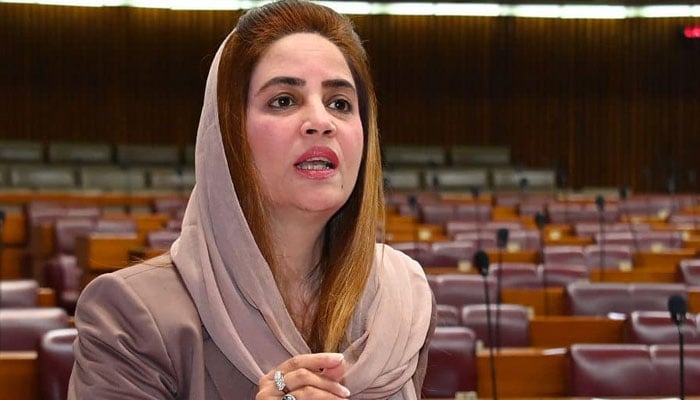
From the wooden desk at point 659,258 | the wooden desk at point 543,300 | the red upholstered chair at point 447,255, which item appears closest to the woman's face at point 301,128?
the wooden desk at point 543,300

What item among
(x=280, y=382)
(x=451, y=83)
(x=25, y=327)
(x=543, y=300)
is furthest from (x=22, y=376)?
(x=451, y=83)

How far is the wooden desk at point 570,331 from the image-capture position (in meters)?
6.03

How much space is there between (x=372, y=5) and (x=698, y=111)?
570 cm

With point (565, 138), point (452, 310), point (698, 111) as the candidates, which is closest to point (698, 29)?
point (698, 111)

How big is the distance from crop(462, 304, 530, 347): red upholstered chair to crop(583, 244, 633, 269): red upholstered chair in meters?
3.34

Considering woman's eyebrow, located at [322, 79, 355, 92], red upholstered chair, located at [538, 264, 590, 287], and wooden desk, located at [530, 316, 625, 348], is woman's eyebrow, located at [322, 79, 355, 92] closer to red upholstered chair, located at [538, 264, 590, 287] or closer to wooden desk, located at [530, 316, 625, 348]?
wooden desk, located at [530, 316, 625, 348]

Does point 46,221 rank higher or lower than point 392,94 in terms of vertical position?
lower

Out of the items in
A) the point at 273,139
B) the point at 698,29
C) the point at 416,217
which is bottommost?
the point at 416,217

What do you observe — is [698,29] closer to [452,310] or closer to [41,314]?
[452,310]

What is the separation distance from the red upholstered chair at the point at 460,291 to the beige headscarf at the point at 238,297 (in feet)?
16.2

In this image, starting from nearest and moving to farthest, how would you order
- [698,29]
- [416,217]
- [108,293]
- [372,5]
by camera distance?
[108,293] < [416,217] < [372,5] < [698,29]

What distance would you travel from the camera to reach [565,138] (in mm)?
19797

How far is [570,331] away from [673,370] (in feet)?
4.82

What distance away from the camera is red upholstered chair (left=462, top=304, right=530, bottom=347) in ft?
18.8
